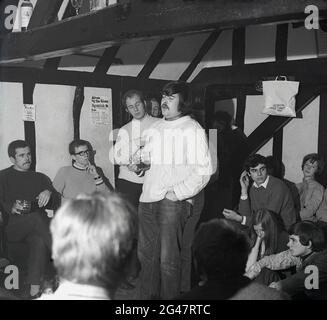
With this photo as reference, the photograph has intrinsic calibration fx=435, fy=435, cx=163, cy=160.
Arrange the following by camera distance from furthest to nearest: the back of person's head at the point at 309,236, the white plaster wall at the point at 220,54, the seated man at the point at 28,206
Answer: the white plaster wall at the point at 220,54
the seated man at the point at 28,206
the back of person's head at the point at 309,236

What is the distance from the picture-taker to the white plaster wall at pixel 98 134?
4473 millimetres

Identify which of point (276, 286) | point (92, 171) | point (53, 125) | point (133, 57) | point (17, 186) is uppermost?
point (133, 57)

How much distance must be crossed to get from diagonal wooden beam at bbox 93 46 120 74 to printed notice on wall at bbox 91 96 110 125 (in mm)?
287

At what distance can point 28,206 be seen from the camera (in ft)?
12.1

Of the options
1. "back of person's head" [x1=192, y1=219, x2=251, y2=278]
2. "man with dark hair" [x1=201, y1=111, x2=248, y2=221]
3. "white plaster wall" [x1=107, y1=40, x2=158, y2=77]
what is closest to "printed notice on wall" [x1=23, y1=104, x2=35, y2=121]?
"white plaster wall" [x1=107, y1=40, x2=158, y2=77]

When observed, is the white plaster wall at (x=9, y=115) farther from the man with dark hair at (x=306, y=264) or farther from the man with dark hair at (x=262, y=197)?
the man with dark hair at (x=306, y=264)

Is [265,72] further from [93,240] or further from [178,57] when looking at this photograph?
[93,240]

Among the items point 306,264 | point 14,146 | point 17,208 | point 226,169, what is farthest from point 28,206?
point 306,264

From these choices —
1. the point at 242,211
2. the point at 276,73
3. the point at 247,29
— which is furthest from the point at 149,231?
the point at 247,29

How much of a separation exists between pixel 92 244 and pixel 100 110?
337cm

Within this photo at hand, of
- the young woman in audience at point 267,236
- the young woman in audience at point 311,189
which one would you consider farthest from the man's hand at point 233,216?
the young woman in audience at point 311,189

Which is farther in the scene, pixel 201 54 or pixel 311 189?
pixel 201 54

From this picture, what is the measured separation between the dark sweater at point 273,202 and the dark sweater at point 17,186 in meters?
1.81

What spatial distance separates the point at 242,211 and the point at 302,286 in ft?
3.22
